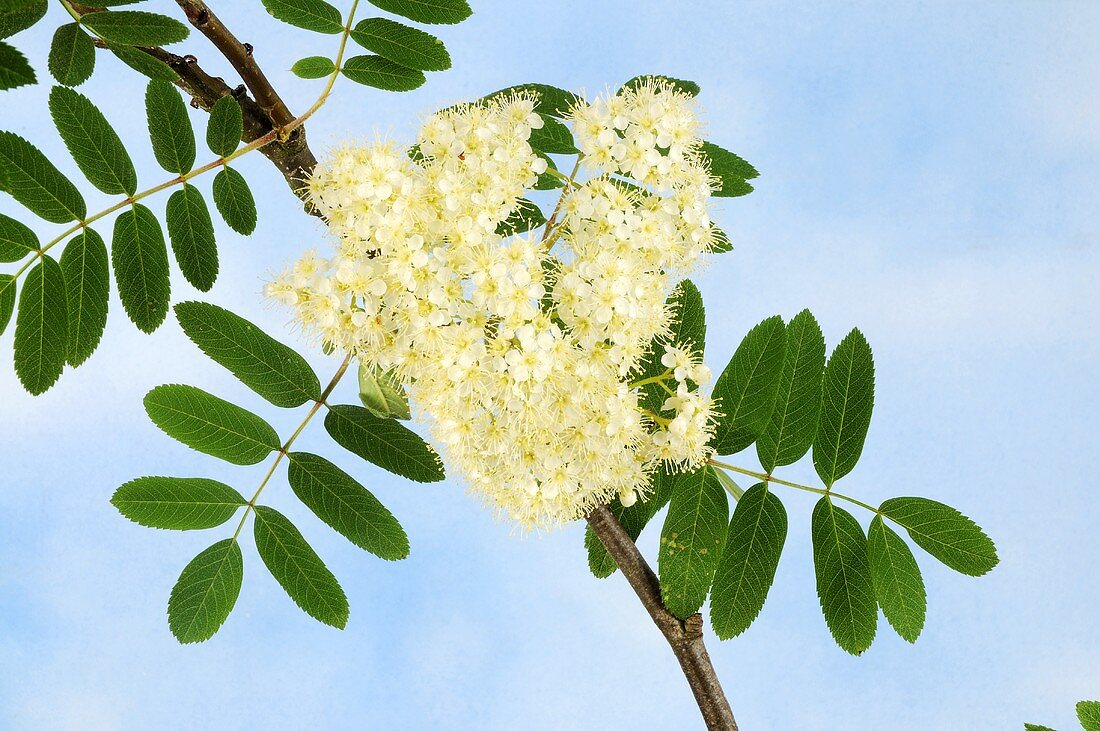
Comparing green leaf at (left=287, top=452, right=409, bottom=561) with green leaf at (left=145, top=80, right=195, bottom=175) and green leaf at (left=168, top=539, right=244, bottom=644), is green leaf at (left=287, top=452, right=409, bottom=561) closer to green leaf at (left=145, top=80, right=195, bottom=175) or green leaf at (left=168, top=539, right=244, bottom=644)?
green leaf at (left=168, top=539, right=244, bottom=644)

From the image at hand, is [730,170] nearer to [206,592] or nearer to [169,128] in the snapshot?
[169,128]

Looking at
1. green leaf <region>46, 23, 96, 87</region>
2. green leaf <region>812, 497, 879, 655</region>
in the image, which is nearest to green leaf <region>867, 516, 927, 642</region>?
green leaf <region>812, 497, 879, 655</region>

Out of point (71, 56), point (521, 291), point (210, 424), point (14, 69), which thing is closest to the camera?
point (14, 69)

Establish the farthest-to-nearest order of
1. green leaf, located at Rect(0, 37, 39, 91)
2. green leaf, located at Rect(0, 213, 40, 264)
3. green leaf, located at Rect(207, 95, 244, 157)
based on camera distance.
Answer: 1. green leaf, located at Rect(207, 95, 244, 157)
2. green leaf, located at Rect(0, 213, 40, 264)
3. green leaf, located at Rect(0, 37, 39, 91)

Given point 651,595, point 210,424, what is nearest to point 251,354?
point 210,424

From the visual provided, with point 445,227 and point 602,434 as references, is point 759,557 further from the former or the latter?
point 445,227

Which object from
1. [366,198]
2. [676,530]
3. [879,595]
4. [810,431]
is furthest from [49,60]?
[879,595]
